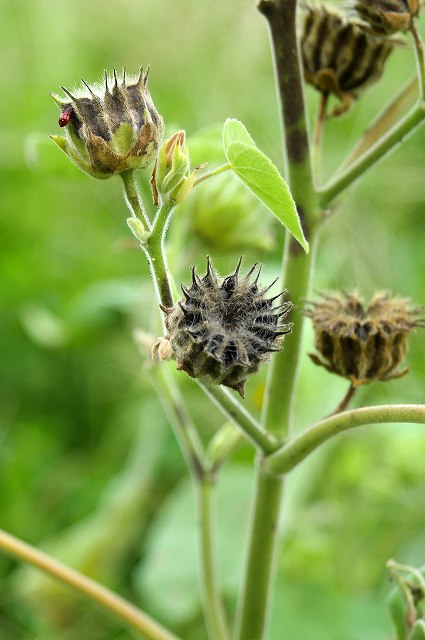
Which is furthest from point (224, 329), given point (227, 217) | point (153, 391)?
point (153, 391)

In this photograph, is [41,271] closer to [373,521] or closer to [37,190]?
[37,190]

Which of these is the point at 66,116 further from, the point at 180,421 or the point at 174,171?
the point at 180,421

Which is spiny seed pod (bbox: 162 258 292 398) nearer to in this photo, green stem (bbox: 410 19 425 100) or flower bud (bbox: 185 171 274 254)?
green stem (bbox: 410 19 425 100)

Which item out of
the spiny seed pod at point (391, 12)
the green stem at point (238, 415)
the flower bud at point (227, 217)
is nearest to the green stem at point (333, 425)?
the green stem at point (238, 415)

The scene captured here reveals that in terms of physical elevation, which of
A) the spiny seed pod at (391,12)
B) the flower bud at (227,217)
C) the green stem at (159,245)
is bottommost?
the flower bud at (227,217)

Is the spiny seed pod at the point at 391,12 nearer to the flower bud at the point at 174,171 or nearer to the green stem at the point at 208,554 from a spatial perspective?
the flower bud at the point at 174,171
